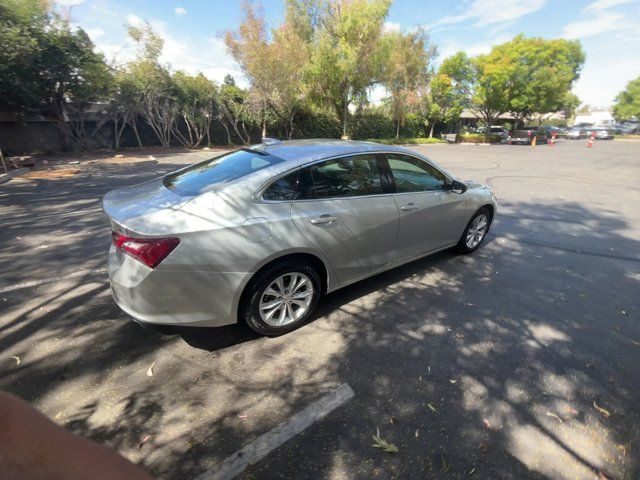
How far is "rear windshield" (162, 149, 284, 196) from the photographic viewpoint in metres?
3.03

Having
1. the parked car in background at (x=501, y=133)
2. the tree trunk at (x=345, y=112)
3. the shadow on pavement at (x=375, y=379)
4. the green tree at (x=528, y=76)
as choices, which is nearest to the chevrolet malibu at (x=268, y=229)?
the shadow on pavement at (x=375, y=379)

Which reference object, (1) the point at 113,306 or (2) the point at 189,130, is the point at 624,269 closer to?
(1) the point at 113,306

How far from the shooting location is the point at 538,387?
2.64 meters

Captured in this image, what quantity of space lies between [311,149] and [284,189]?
70cm

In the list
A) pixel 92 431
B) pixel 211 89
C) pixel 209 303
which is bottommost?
pixel 92 431

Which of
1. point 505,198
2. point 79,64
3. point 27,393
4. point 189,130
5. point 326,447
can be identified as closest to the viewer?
point 326,447

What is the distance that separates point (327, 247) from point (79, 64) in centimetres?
1758

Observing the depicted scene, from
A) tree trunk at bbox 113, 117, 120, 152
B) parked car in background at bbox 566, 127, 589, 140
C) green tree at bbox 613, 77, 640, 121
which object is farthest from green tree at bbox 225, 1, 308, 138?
green tree at bbox 613, 77, 640, 121

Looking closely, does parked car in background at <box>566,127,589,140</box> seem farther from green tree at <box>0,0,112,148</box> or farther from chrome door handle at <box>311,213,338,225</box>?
chrome door handle at <box>311,213,338,225</box>

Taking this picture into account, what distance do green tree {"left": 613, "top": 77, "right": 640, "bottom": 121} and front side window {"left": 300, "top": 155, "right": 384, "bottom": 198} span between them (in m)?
87.0

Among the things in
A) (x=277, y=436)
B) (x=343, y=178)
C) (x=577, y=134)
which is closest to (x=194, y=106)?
(x=343, y=178)

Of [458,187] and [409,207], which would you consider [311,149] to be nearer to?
[409,207]

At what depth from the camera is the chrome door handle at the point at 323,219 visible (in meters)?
3.05

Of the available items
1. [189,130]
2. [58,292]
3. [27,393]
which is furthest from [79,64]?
[27,393]
